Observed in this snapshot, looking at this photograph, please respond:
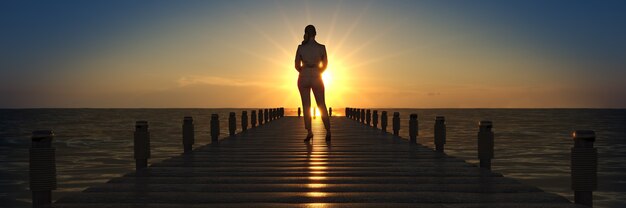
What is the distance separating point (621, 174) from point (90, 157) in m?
25.2

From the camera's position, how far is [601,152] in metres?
39.9

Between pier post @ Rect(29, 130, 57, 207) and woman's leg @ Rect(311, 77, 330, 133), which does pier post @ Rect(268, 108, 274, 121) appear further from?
pier post @ Rect(29, 130, 57, 207)

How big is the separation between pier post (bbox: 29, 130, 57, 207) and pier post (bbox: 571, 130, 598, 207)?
5.17 m

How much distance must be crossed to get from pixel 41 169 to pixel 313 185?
290 centimetres

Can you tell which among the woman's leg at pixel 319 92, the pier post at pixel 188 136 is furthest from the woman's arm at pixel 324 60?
the pier post at pixel 188 136

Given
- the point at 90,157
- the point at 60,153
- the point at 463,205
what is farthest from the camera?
the point at 60,153

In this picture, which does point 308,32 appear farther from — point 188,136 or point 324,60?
point 188,136

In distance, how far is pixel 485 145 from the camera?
10438 mm

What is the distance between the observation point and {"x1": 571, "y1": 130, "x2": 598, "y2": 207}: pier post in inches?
267

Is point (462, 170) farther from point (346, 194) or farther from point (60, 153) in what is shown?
point (60, 153)

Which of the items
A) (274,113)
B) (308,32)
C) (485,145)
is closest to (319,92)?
(308,32)

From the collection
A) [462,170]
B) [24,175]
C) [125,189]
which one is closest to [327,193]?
[125,189]

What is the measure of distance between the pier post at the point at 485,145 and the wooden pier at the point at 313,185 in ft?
0.84

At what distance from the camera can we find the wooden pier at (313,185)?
264 inches
